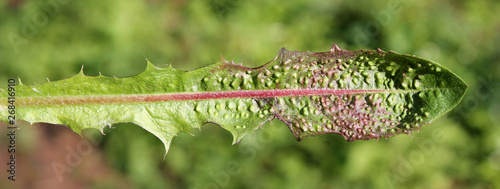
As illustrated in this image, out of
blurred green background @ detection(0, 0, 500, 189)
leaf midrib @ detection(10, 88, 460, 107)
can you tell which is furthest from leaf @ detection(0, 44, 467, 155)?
blurred green background @ detection(0, 0, 500, 189)

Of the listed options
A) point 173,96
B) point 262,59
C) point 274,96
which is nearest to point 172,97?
point 173,96

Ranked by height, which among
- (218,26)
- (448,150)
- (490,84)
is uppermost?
(218,26)

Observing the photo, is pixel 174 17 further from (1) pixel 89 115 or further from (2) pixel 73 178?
(1) pixel 89 115

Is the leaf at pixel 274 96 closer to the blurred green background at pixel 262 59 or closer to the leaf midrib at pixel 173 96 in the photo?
the leaf midrib at pixel 173 96

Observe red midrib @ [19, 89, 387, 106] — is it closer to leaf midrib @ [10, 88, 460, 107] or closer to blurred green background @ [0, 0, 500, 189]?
leaf midrib @ [10, 88, 460, 107]

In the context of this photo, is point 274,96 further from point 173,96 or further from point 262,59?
point 262,59

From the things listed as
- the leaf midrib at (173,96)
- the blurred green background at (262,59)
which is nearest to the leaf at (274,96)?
the leaf midrib at (173,96)

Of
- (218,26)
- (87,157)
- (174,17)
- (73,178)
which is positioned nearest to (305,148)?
(218,26)
